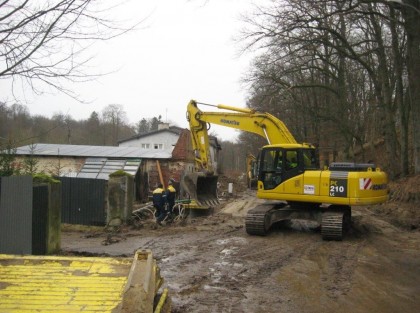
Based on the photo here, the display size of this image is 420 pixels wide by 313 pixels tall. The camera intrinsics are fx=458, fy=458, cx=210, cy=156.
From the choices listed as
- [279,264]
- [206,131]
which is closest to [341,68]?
[206,131]

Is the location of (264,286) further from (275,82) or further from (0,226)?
(275,82)

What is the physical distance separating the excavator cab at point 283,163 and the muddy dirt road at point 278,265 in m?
1.69

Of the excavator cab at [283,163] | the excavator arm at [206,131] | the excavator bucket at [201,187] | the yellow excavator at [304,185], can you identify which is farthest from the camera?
the excavator bucket at [201,187]

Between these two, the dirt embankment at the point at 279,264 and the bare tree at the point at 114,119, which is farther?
the bare tree at the point at 114,119

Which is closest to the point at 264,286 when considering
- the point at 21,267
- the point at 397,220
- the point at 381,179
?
the point at 21,267

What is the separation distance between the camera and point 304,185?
13.2 metres

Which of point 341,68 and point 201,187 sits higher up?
point 341,68

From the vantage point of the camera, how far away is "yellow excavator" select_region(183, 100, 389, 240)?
12.6m

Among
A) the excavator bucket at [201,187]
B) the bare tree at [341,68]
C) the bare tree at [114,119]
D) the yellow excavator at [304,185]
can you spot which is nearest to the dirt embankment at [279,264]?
the yellow excavator at [304,185]

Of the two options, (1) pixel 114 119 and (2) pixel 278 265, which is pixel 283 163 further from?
(1) pixel 114 119

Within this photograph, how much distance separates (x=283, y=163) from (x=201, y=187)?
446 centimetres

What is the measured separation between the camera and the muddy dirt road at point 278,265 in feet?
23.4

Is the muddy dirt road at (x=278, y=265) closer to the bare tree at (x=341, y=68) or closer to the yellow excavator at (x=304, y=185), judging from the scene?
the yellow excavator at (x=304, y=185)

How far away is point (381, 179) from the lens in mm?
13492
